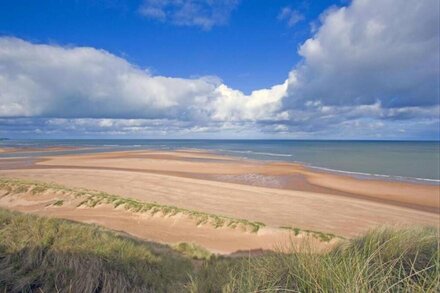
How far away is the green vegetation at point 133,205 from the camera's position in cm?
1335

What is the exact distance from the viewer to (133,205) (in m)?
15.6

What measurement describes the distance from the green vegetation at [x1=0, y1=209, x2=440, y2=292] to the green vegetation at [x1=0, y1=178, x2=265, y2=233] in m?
6.53

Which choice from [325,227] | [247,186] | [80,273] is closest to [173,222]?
[325,227]

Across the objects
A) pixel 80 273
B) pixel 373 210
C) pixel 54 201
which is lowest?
pixel 373 210

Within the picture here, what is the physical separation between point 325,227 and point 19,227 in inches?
524

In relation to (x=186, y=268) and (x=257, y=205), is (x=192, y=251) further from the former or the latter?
(x=257, y=205)

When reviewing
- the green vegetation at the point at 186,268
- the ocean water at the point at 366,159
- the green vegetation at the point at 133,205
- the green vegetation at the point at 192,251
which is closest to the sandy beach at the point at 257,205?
the green vegetation at the point at 133,205

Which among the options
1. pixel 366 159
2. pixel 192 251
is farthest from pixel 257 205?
pixel 366 159

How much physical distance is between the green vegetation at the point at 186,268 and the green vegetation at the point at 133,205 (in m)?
6.53

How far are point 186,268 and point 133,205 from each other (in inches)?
374

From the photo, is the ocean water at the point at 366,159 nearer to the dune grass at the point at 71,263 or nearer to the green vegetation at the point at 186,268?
the green vegetation at the point at 186,268

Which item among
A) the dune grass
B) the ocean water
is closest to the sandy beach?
the dune grass

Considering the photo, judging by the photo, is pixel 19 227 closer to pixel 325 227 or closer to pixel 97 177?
pixel 325 227

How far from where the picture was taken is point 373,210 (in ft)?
60.2
